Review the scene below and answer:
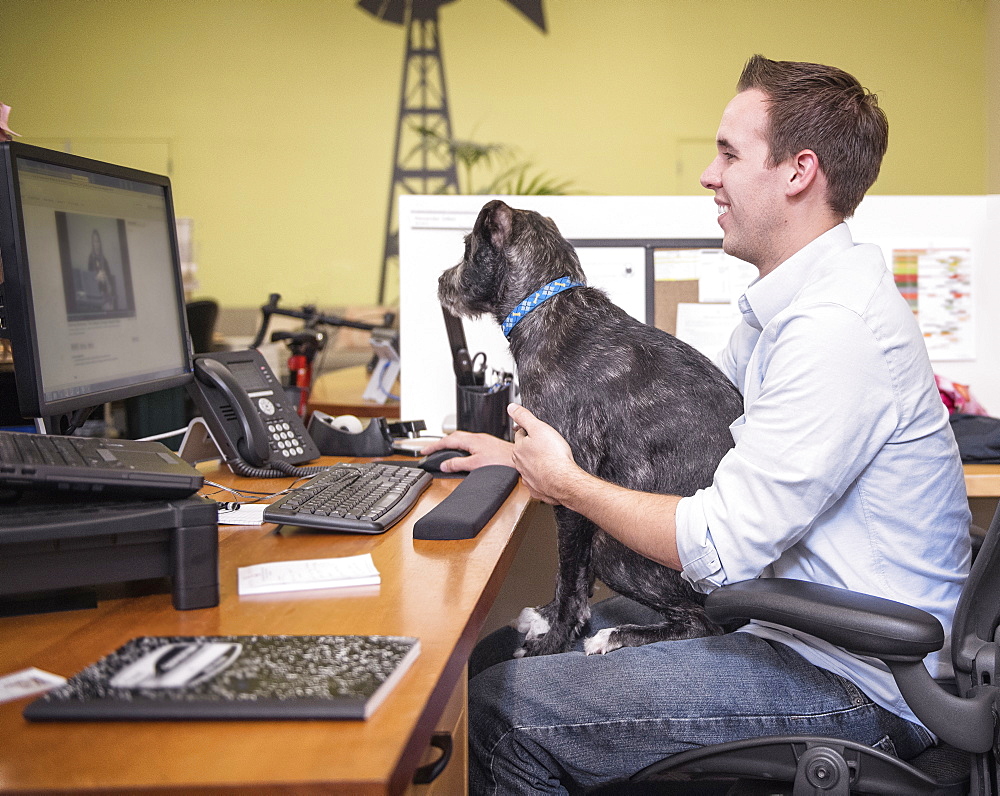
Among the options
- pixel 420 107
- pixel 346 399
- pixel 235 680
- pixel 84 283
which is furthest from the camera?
pixel 420 107

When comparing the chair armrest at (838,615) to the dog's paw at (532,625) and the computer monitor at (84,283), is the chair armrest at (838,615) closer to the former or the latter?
the dog's paw at (532,625)

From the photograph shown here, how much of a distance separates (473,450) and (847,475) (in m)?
0.77

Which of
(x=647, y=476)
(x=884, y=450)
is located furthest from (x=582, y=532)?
(x=884, y=450)

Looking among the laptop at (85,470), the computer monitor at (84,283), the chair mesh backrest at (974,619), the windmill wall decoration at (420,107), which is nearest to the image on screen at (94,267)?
the computer monitor at (84,283)

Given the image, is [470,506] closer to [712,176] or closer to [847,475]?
[847,475]

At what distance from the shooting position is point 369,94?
6.39m

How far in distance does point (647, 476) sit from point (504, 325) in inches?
19.3

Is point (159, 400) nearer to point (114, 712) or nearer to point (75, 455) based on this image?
point (75, 455)

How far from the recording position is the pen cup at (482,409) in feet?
6.70

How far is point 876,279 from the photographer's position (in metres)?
1.16

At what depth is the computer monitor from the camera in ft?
3.58

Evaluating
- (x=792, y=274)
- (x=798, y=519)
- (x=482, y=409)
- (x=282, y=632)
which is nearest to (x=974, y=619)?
(x=798, y=519)

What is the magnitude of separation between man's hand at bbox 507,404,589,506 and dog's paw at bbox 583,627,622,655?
0.27m

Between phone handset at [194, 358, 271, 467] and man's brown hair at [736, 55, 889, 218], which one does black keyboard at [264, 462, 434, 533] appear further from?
man's brown hair at [736, 55, 889, 218]
